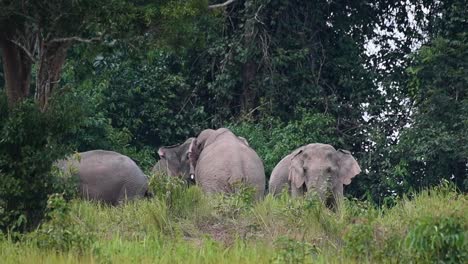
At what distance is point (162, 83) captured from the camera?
2270cm

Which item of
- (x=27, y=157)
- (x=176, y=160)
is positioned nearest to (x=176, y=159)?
(x=176, y=160)

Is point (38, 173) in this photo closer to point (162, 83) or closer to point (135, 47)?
point (135, 47)

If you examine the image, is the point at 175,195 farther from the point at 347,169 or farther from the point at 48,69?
the point at 347,169

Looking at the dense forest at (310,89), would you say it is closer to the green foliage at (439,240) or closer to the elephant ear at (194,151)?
the elephant ear at (194,151)

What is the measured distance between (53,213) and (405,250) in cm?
312

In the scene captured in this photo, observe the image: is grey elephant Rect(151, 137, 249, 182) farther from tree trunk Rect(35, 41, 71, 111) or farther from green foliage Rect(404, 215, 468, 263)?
green foliage Rect(404, 215, 468, 263)

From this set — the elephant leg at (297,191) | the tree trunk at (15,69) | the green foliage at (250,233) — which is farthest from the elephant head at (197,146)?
Answer: the tree trunk at (15,69)

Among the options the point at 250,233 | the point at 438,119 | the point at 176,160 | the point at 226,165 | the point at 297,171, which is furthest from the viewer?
the point at 438,119

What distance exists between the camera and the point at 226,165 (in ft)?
57.0

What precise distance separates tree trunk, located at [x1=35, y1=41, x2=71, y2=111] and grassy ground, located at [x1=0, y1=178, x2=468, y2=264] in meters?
1.27

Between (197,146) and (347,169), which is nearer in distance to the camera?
(347,169)

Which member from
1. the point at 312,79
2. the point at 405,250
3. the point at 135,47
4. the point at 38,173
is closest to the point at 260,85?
the point at 312,79

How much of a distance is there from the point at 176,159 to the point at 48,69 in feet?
22.5

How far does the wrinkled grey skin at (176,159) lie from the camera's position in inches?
754
